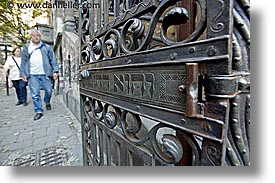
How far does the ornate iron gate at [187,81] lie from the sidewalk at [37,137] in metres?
0.67

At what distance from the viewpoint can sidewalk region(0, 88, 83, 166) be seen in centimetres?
101

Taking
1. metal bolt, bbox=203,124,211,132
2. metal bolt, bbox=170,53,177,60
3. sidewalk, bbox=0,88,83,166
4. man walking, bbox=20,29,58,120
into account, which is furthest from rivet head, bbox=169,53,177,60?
man walking, bbox=20,29,58,120

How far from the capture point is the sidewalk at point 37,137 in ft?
3.30

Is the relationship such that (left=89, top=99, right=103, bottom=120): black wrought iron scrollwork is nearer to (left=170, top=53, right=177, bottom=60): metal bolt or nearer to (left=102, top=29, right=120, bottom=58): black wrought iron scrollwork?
(left=102, top=29, right=120, bottom=58): black wrought iron scrollwork

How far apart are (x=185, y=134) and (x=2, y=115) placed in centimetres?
186

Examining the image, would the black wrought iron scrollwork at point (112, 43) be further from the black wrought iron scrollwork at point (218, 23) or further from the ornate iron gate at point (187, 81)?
the black wrought iron scrollwork at point (218, 23)

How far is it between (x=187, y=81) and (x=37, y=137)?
1.37 m

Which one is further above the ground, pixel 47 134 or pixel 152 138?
A: pixel 152 138

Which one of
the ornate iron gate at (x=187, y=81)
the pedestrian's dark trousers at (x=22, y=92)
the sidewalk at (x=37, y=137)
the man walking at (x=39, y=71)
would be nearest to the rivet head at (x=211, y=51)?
the ornate iron gate at (x=187, y=81)

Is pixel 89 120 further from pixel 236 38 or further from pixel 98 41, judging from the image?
pixel 236 38

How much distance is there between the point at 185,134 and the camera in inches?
13.5

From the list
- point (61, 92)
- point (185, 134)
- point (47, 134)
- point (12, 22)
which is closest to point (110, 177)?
point (185, 134)

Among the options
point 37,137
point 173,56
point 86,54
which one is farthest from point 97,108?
point 37,137
